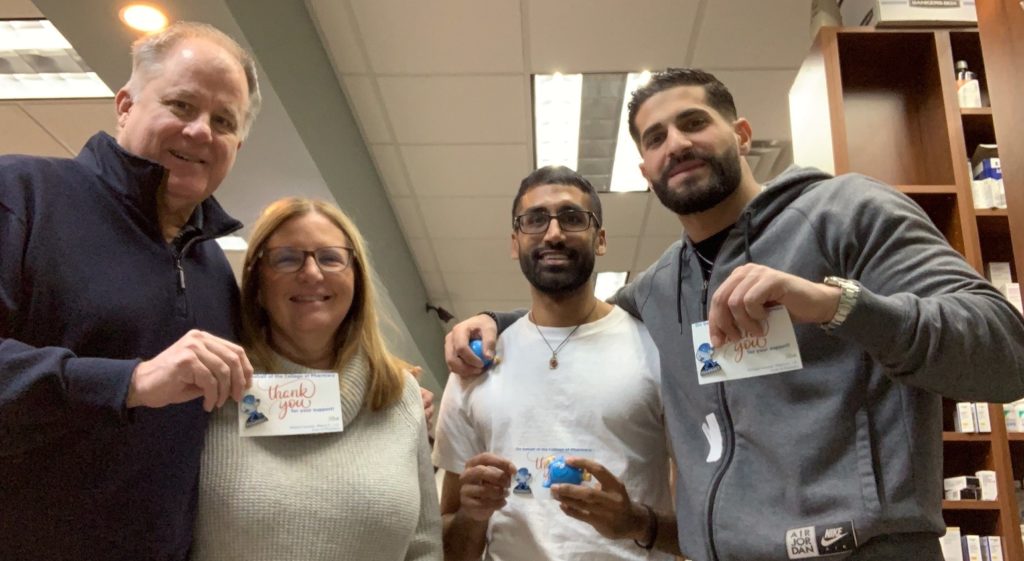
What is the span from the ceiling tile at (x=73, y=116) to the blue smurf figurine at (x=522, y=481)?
2.92m

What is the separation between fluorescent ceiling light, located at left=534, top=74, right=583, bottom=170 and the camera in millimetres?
3482

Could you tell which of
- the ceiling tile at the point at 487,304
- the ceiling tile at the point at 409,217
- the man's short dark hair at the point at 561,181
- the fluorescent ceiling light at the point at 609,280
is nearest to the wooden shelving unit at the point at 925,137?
the man's short dark hair at the point at 561,181

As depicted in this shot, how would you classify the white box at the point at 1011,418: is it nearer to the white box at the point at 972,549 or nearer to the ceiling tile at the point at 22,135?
the white box at the point at 972,549

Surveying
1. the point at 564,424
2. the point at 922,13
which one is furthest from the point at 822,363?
the point at 922,13

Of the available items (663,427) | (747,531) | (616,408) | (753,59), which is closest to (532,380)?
(616,408)

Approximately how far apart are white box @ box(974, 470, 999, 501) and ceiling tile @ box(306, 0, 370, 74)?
2958 millimetres

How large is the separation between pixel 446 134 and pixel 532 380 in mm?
2457

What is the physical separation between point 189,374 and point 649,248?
15.7 feet

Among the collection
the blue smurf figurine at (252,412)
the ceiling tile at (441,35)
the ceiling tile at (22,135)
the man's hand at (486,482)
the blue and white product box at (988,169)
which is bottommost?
the man's hand at (486,482)

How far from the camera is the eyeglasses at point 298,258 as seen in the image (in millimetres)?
1440

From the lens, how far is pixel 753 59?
10.8 ft

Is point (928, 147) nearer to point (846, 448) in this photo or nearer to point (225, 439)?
point (846, 448)

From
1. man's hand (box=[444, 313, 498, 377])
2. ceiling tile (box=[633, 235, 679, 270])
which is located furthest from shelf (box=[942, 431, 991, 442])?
ceiling tile (box=[633, 235, 679, 270])

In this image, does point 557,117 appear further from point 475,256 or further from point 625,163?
point 475,256
